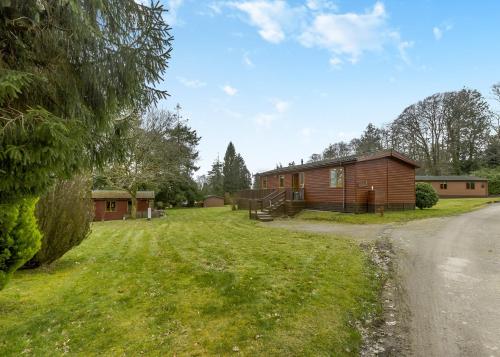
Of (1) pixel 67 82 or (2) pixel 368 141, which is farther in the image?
(2) pixel 368 141

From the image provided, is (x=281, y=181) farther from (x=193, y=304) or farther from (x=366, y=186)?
(x=193, y=304)

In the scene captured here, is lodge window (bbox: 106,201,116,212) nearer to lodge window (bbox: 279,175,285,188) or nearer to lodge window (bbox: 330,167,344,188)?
lodge window (bbox: 279,175,285,188)

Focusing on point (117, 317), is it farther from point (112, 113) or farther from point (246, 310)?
point (112, 113)

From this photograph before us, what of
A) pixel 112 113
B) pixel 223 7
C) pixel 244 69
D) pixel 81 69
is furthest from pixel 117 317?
pixel 244 69

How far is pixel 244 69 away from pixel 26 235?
38.4 ft

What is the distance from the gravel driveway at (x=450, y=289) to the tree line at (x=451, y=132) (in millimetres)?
38501

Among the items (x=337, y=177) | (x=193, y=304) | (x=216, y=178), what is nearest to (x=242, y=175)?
(x=216, y=178)

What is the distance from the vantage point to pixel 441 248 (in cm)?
830

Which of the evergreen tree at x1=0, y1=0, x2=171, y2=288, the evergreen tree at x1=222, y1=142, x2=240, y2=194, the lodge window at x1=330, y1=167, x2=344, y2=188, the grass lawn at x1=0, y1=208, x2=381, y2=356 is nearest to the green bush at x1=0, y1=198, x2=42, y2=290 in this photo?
the evergreen tree at x1=0, y1=0, x2=171, y2=288

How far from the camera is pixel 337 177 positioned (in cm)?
1805

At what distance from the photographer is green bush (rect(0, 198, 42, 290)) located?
4.34 m

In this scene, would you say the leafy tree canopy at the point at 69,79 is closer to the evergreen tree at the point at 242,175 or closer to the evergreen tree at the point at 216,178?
the evergreen tree at the point at 242,175

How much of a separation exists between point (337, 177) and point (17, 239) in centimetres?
1632

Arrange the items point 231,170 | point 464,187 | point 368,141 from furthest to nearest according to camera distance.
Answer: point 368,141, point 231,170, point 464,187
